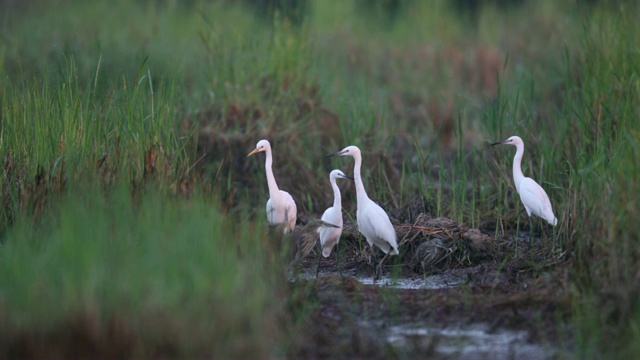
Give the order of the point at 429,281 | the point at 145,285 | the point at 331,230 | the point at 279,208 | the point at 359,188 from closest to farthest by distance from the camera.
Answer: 1. the point at 145,285
2. the point at 429,281
3. the point at 331,230
4. the point at 359,188
5. the point at 279,208

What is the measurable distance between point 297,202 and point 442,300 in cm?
305

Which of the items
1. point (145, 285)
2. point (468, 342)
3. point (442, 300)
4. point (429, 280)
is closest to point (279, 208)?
point (429, 280)

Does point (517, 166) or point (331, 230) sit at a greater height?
point (517, 166)

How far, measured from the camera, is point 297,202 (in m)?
8.46

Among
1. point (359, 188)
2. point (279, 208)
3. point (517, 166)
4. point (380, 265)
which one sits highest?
point (517, 166)

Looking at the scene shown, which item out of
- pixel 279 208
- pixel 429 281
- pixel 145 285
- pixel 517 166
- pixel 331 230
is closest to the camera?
Result: pixel 145 285

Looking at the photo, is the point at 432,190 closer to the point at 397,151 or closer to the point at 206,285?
the point at 397,151

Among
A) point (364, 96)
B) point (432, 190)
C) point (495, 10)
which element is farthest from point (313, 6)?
point (432, 190)

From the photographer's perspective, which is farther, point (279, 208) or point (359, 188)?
point (279, 208)

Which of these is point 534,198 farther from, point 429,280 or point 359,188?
point 359,188

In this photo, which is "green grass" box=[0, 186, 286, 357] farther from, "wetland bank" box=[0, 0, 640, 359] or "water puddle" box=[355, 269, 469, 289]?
"water puddle" box=[355, 269, 469, 289]

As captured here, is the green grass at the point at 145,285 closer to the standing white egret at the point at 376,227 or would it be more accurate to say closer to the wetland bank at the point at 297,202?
the wetland bank at the point at 297,202

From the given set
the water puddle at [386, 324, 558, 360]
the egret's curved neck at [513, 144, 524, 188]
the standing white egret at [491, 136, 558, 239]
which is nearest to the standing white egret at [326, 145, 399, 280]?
the standing white egret at [491, 136, 558, 239]

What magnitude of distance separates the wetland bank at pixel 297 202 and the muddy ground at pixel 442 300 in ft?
0.05
